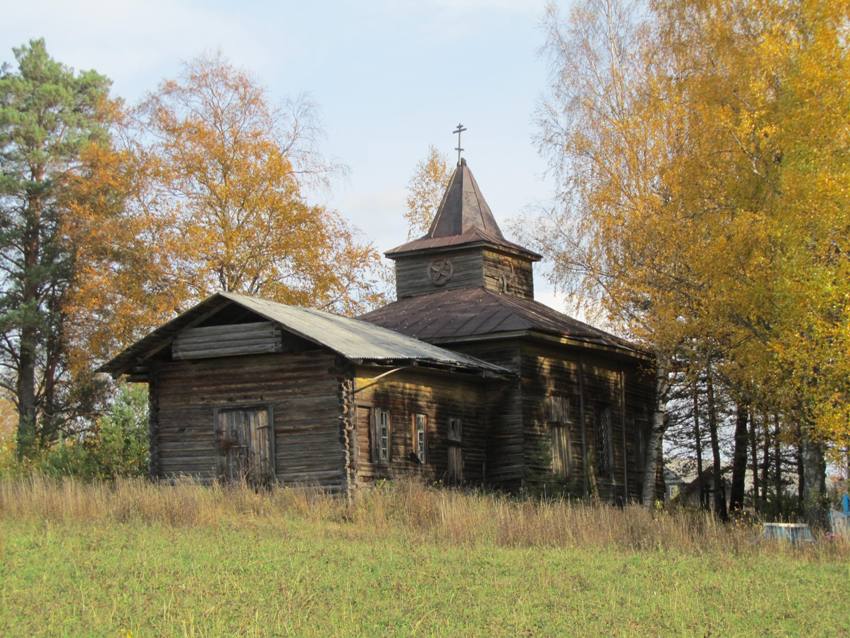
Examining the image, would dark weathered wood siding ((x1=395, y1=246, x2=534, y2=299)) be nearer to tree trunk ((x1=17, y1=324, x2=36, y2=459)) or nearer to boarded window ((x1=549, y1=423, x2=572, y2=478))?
boarded window ((x1=549, y1=423, x2=572, y2=478))

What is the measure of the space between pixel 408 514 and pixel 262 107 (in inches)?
714

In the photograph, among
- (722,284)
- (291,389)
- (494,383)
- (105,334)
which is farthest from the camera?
(105,334)

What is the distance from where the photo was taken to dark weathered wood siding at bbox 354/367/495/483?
2322cm

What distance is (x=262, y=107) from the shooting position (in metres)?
34.2

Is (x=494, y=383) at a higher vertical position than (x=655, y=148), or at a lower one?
lower

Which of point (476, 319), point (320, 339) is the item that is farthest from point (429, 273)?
point (320, 339)

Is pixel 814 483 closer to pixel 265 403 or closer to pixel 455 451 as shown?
pixel 455 451

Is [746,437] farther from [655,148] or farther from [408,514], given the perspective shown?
[408,514]

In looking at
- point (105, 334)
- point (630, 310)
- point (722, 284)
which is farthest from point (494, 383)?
point (105, 334)

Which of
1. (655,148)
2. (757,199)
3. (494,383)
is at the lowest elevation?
(494,383)

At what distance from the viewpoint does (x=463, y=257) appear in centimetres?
3139

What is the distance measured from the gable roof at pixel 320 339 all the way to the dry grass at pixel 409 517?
2915 mm

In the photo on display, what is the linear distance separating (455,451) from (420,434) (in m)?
1.24

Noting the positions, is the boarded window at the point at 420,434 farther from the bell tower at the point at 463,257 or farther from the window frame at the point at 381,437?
the bell tower at the point at 463,257
